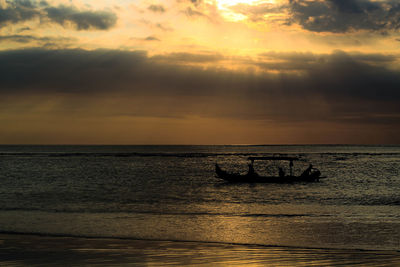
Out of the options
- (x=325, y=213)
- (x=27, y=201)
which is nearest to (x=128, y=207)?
(x=27, y=201)

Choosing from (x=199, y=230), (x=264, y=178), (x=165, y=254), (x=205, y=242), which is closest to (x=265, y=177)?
(x=264, y=178)

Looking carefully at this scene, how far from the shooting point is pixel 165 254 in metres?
13.6

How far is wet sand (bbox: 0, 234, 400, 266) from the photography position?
40.5ft

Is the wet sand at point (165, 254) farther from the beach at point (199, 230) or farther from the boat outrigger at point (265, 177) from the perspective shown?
the boat outrigger at point (265, 177)

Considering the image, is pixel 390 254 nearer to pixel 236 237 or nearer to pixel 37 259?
pixel 236 237

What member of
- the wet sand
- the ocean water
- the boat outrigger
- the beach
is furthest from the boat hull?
the wet sand

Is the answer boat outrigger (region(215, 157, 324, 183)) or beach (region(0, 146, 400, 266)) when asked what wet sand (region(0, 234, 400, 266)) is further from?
boat outrigger (region(215, 157, 324, 183))

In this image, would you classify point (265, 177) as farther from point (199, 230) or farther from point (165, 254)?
point (165, 254)

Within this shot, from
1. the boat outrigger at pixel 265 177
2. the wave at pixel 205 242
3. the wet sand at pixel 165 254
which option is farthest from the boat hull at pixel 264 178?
the wet sand at pixel 165 254

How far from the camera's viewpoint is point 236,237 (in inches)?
687

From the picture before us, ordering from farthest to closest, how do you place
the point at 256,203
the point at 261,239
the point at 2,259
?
the point at 256,203
the point at 261,239
the point at 2,259

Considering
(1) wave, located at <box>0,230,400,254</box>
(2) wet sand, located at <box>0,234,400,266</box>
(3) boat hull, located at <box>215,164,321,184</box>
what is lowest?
(3) boat hull, located at <box>215,164,321,184</box>

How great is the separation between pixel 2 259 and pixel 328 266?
9.47 m

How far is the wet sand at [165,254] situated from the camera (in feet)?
40.5
